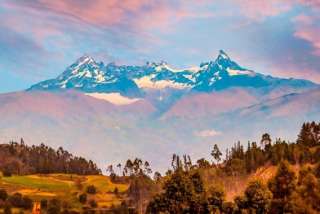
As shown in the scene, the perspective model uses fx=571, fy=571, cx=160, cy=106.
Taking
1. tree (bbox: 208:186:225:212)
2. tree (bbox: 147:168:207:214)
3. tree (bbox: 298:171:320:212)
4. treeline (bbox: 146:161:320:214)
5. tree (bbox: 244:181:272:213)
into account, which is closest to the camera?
tree (bbox: 298:171:320:212)

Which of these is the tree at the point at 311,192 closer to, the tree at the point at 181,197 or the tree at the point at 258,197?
the tree at the point at 258,197

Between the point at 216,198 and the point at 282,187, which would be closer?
the point at 282,187

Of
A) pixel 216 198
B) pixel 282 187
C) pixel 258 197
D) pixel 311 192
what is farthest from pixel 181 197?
pixel 311 192

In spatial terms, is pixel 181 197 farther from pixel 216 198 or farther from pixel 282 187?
pixel 282 187

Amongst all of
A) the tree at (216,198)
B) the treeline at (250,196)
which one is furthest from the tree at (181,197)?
the tree at (216,198)

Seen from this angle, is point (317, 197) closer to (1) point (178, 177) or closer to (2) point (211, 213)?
(2) point (211, 213)

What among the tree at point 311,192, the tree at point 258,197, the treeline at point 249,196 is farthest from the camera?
the tree at point 258,197

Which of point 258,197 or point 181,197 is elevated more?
point 181,197

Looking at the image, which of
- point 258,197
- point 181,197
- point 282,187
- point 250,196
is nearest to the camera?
point 282,187

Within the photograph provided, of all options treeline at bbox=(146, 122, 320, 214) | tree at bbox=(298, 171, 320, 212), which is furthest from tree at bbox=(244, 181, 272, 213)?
tree at bbox=(298, 171, 320, 212)

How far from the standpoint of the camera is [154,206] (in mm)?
118375

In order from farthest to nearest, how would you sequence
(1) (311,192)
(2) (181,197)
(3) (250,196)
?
(2) (181,197)
(3) (250,196)
(1) (311,192)

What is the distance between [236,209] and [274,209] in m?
7.98

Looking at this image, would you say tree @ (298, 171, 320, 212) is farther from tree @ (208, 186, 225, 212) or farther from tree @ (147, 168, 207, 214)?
tree @ (147, 168, 207, 214)
